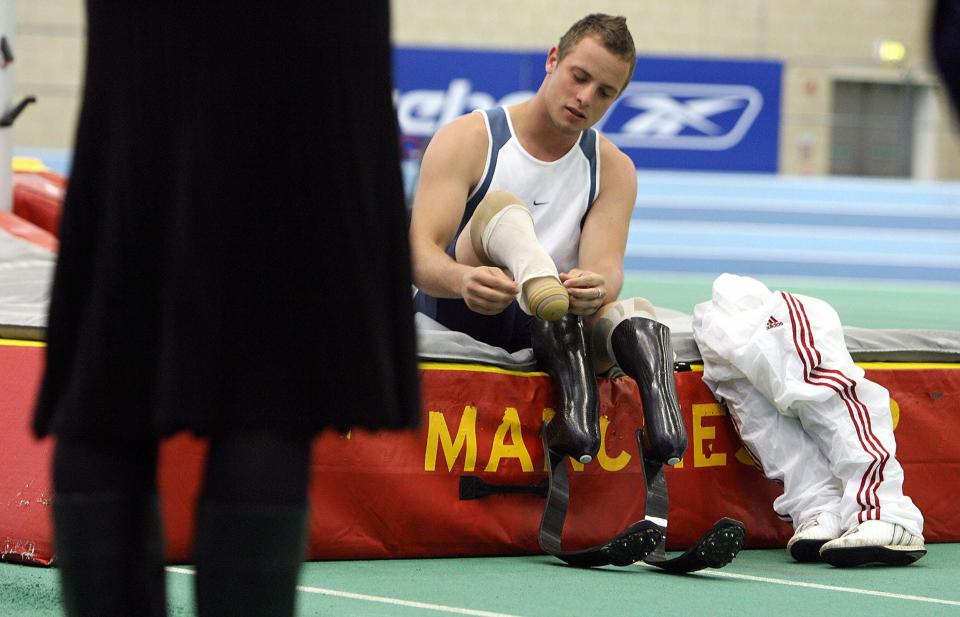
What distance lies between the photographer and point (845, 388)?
2207mm

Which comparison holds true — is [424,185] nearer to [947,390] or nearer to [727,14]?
[947,390]

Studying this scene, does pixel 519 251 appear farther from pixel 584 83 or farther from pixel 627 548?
pixel 627 548

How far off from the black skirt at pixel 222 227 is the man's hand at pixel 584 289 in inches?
44.7

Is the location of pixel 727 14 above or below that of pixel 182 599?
above

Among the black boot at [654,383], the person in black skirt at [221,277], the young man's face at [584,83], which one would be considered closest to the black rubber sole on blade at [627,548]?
the black boot at [654,383]

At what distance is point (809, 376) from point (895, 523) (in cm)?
26

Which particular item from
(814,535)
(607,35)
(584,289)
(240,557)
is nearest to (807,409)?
(814,535)

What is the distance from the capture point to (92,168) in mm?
968

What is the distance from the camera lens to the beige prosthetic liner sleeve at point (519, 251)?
2.02 m

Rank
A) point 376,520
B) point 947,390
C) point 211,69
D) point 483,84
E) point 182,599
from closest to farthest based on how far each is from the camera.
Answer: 1. point 211,69
2. point 182,599
3. point 376,520
4. point 947,390
5. point 483,84

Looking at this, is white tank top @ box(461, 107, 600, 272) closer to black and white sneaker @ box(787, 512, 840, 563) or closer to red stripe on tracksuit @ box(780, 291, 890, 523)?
red stripe on tracksuit @ box(780, 291, 890, 523)

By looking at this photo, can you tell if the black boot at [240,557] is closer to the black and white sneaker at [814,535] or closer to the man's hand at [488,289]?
the man's hand at [488,289]

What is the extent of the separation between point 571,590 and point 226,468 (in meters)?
1.07

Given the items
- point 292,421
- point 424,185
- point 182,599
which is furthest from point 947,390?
point 292,421
